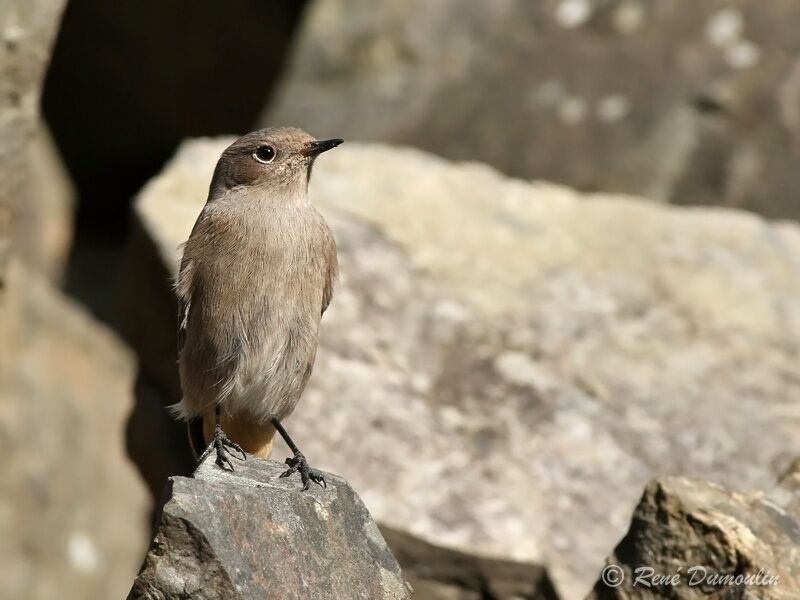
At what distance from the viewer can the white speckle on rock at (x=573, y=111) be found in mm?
9987

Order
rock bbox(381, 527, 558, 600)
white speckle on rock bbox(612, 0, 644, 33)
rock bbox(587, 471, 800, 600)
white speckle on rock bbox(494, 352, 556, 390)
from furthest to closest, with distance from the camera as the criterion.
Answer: white speckle on rock bbox(612, 0, 644, 33) < white speckle on rock bbox(494, 352, 556, 390) < rock bbox(381, 527, 558, 600) < rock bbox(587, 471, 800, 600)

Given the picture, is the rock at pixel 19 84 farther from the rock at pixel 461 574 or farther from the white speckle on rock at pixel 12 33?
the rock at pixel 461 574

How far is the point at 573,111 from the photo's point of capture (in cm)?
1000

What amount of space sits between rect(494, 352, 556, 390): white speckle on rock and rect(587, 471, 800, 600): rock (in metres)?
2.43

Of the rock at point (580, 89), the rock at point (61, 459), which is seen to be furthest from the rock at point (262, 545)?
the rock at point (580, 89)

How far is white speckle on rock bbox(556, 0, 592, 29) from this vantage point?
1016 cm

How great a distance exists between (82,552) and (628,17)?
214 inches

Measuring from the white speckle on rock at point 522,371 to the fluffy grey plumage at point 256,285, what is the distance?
1673 mm

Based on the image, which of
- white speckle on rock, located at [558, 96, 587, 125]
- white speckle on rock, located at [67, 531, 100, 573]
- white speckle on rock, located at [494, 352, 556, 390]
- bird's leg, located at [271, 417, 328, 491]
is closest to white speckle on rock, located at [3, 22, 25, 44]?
bird's leg, located at [271, 417, 328, 491]

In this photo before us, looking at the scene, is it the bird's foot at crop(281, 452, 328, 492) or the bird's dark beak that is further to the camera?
the bird's dark beak

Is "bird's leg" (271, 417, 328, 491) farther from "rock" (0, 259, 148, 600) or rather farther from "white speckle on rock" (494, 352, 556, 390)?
"rock" (0, 259, 148, 600)

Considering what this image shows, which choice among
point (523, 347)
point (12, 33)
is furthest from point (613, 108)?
point (12, 33)

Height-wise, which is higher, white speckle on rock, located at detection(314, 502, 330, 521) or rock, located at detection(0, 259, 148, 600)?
white speckle on rock, located at detection(314, 502, 330, 521)

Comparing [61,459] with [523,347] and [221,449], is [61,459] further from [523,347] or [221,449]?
[221,449]
